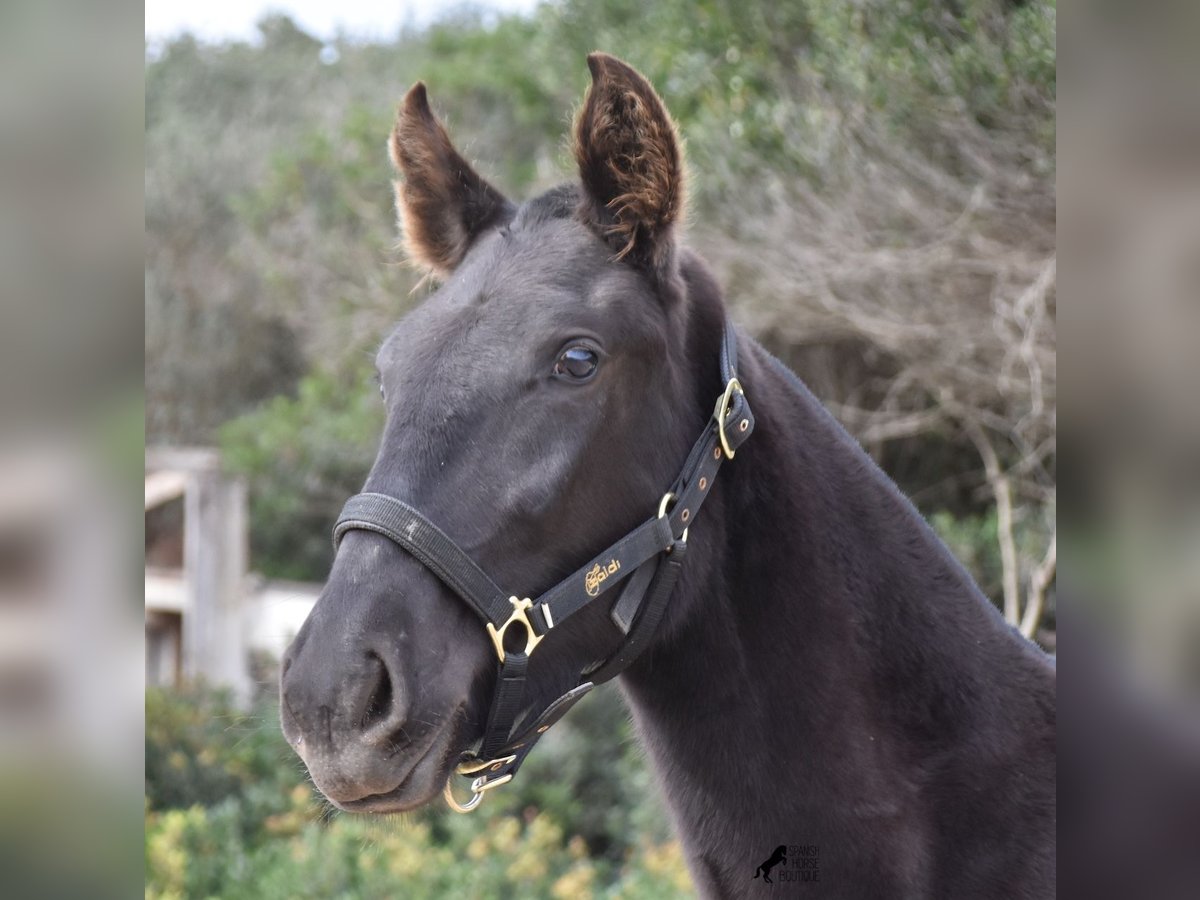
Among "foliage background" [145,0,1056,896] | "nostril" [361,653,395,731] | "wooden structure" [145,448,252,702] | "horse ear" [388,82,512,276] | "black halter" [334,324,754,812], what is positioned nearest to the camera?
"nostril" [361,653,395,731]

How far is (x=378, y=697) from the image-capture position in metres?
1.71

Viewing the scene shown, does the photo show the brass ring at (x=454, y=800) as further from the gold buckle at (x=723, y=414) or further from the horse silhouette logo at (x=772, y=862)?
the gold buckle at (x=723, y=414)

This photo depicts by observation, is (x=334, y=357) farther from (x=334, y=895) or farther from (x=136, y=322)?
(x=136, y=322)

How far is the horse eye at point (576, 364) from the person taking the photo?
1.96m

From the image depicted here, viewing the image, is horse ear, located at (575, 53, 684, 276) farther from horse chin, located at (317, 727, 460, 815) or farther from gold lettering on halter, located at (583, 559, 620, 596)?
horse chin, located at (317, 727, 460, 815)

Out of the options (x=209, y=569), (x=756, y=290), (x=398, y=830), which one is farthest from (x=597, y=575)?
(x=209, y=569)

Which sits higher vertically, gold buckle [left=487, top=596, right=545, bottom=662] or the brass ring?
gold buckle [left=487, top=596, right=545, bottom=662]

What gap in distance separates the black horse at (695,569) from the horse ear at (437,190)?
142 mm

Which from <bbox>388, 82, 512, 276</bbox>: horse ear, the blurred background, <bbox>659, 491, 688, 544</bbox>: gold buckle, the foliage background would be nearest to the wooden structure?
the blurred background

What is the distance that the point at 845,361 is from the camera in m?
7.82

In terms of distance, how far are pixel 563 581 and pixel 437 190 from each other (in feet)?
3.35

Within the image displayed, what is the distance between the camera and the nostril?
5.51ft

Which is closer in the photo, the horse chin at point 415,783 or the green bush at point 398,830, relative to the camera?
the horse chin at point 415,783

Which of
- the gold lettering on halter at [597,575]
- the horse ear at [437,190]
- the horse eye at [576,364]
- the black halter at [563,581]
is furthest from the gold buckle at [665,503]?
the horse ear at [437,190]
